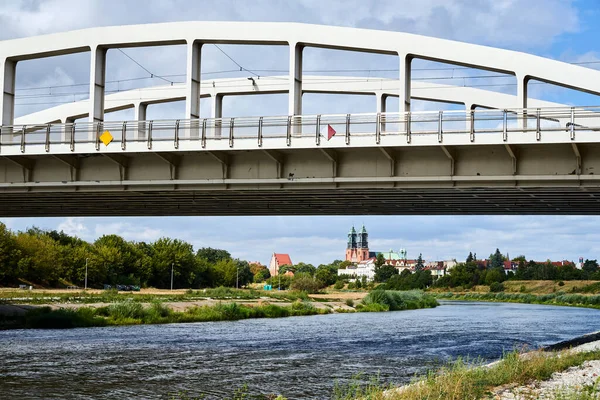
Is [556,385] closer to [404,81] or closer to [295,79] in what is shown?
[404,81]

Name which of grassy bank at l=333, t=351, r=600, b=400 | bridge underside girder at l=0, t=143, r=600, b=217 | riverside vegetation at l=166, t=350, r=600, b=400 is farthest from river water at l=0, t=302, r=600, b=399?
bridge underside girder at l=0, t=143, r=600, b=217

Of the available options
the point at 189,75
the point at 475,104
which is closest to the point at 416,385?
the point at 189,75

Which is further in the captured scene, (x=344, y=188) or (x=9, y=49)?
(x=9, y=49)

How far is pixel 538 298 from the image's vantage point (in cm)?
10394

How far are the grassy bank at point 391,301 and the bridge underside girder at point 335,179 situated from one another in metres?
40.2

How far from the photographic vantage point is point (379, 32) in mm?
25594

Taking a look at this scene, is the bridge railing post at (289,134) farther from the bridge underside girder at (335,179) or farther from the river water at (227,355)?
the river water at (227,355)

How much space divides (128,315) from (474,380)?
1324 inches

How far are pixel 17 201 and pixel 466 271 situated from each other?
121232 mm

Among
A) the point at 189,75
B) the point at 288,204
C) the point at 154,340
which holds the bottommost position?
the point at 154,340

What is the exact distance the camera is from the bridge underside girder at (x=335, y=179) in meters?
21.9

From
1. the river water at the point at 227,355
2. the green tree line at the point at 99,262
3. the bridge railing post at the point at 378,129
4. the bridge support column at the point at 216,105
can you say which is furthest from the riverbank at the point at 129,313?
the green tree line at the point at 99,262

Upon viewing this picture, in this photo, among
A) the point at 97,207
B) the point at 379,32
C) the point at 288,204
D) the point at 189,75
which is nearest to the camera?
the point at 379,32

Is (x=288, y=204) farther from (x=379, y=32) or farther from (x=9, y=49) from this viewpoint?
(x=9, y=49)
